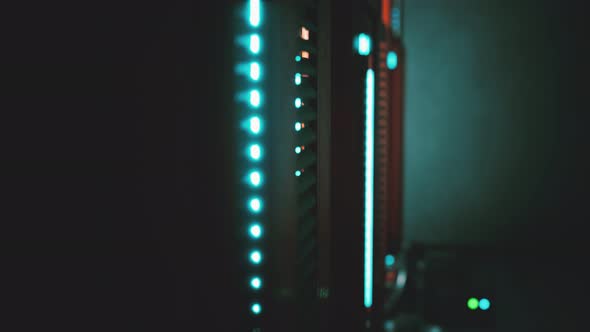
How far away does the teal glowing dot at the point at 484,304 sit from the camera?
1271 millimetres

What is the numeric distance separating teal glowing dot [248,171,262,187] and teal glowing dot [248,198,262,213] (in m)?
0.01

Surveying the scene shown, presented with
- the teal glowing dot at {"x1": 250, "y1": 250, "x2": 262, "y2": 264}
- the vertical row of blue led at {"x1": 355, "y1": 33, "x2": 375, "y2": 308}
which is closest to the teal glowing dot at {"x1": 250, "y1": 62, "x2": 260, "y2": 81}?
the teal glowing dot at {"x1": 250, "y1": 250, "x2": 262, "y2": 264}

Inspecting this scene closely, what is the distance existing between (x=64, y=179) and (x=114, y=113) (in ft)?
0.13

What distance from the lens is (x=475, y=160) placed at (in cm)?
252

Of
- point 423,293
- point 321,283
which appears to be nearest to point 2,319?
point 321,283

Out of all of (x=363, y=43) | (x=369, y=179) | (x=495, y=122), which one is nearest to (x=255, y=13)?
(x=363, y=43)

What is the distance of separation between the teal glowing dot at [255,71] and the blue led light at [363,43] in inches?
14.6

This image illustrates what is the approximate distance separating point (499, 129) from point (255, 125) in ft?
7.84

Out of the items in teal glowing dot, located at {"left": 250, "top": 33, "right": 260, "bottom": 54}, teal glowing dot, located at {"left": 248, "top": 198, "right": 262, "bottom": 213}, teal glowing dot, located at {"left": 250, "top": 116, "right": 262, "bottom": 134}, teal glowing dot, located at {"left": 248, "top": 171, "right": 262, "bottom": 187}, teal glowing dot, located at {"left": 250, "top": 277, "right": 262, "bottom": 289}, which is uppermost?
teal glowing dot, located at {"left": 250, "top": 33, "right": 260, "bottom": 54}

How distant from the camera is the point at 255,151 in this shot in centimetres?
33

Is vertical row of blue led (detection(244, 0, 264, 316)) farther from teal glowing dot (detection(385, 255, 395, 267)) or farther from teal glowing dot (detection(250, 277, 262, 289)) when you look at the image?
teal glowing dot (detection(385, 255, 395, 267))

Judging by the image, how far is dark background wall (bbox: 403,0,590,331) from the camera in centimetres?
238

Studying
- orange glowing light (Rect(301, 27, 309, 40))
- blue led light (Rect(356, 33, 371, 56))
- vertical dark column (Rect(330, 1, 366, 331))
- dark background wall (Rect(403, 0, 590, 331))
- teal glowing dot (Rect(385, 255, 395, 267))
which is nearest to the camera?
orange glowing light (Rect(301, 27, 309, 40))

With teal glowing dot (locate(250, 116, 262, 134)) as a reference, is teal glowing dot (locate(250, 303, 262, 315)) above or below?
below
